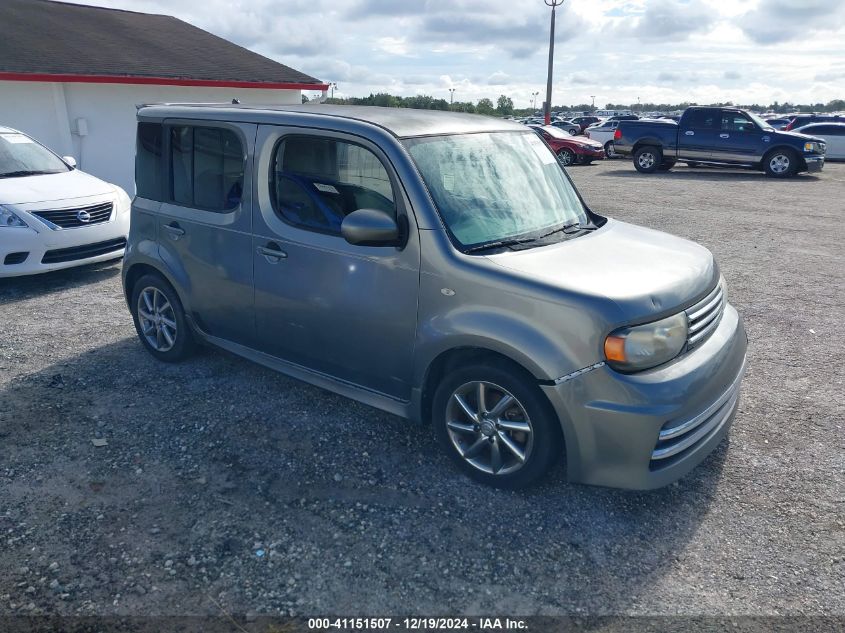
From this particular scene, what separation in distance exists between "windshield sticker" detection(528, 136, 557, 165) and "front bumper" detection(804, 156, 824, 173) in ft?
55.9

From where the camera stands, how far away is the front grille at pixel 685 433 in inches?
124

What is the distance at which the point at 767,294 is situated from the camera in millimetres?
7266

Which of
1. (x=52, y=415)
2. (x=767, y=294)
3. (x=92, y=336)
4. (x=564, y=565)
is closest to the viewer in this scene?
(x=564, y=565)

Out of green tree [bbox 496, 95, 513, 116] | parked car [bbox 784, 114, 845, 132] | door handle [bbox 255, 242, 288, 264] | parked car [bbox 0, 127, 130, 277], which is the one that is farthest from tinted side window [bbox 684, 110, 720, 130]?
green tree [bbox 496, 95, 513, 116]

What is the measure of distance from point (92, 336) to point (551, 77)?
34.2m

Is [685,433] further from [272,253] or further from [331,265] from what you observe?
[272,253]

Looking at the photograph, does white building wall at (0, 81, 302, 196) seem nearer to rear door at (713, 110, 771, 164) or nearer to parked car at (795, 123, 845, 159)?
rear door at (713, 110, 771, 164)

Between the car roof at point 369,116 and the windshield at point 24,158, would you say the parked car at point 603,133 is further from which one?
the car roof at point 369,116

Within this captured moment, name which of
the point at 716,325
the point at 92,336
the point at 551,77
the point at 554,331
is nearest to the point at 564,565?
the point at 554,331

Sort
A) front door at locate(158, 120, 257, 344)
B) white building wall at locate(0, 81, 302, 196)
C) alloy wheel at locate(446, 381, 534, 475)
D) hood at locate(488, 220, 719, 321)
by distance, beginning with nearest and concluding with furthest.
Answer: hood at locate(488, 220, 719, 321) → alloy wheel at locate(446, 381, 534, 475) → front door at locate(158, 120, 257, 344) → white building wall at locate(0, 81, 302, 196)

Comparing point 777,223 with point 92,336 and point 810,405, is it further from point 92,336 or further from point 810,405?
point 92,336

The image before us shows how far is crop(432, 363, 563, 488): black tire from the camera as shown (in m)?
3.32

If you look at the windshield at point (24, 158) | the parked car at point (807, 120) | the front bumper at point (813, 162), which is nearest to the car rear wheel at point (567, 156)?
the front bumper at point (813, 162)

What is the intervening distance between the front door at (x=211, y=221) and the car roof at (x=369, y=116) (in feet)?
0.28
